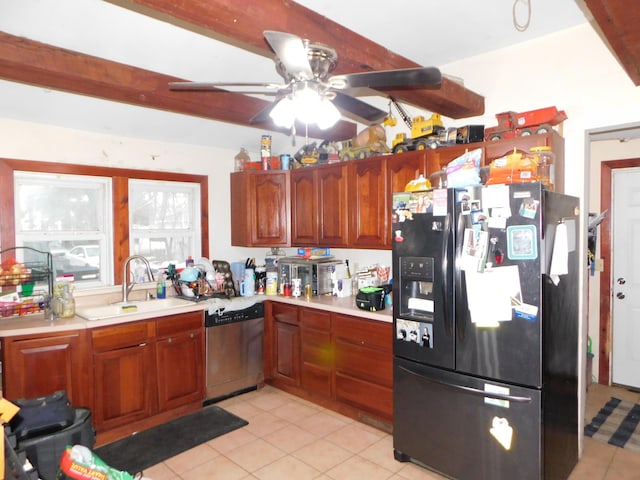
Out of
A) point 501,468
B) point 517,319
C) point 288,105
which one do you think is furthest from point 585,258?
point 288,105

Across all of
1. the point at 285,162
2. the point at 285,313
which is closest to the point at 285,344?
the point at 285,313

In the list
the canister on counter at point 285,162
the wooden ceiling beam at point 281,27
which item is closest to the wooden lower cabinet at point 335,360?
the canister on counter at point 285,162

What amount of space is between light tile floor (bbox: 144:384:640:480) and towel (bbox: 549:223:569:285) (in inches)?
50.2

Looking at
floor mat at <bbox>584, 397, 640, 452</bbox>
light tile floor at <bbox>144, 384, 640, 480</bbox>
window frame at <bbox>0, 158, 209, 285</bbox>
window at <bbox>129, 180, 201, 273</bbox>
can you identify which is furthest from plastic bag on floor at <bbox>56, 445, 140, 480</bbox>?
floor mat at <bbox>584, 397, 640, 452</bbox>

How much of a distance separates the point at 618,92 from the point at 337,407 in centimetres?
283

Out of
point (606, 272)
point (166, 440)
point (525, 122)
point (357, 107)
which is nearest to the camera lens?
point (357, 107)

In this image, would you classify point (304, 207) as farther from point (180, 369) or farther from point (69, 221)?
point (69, 221)

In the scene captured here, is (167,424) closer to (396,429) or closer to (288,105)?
(396,429)

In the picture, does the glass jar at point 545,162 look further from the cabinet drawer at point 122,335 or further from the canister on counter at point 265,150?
the cabinet drawer at point 122,335

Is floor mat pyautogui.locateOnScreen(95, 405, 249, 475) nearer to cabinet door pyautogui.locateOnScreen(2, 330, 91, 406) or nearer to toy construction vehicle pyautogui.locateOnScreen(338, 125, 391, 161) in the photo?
cabinet door pyautogui.locateOnScreen(2, 330, 91, 406)

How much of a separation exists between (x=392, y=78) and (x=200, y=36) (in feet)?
4.21

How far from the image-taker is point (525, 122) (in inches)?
98.3

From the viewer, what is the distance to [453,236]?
7.45 ft

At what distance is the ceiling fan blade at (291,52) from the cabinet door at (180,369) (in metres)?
2.34
